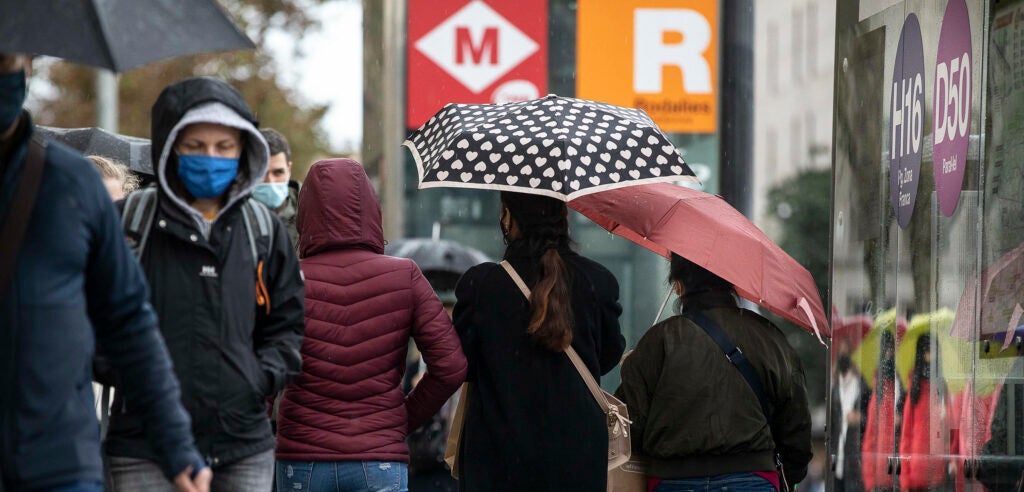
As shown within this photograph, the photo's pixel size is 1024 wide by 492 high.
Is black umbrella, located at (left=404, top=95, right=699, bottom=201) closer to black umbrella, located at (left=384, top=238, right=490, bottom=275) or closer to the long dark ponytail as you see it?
the long dark ponytail

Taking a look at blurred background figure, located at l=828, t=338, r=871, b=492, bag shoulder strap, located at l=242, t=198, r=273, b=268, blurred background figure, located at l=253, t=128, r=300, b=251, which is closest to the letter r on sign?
blurred background figure, located at l=253, t=128, r=300, b=251

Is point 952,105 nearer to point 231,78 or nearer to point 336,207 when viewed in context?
point 336,207

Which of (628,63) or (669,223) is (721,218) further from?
(628,63)

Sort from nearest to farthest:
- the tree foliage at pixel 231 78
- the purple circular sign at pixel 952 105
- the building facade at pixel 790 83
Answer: the purple circular sign at pixel 952 105 < the tree foliage at pixel 231 78 < the building facade at pixel 790 83

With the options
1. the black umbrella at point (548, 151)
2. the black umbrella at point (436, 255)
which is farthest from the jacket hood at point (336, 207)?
the black umbrella at point (436, 255)

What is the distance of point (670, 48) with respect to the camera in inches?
499

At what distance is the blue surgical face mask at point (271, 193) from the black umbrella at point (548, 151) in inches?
51.7

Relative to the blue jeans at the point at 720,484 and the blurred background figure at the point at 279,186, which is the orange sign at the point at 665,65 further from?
the blue jeans at the point at 720,484

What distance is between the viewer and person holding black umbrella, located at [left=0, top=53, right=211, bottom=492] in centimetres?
358

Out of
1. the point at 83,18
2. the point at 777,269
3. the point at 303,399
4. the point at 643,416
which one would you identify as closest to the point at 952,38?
the point at 777,269

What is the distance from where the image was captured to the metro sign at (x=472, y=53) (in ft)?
42.2

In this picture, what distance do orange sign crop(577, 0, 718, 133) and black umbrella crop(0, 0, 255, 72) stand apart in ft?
27.2

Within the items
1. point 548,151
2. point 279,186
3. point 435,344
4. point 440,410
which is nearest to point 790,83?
point 440,410

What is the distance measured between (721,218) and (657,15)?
6807 mm
